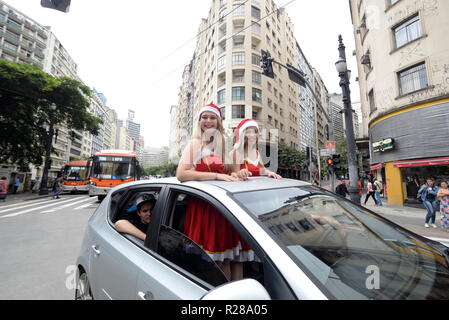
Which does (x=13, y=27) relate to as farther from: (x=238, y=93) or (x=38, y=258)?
(x=38, y=258)

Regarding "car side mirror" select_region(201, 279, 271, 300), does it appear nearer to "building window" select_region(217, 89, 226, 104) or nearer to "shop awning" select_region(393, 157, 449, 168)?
"shop awning" select_region(393, 157, 449, 168)

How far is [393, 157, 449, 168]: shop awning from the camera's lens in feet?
31.4

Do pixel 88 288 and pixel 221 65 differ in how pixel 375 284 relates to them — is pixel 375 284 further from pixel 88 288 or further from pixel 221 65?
pixel 221 65

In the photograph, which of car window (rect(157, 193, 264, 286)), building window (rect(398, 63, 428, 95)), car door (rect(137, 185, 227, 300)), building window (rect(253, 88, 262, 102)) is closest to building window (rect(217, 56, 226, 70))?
building window (rect(253, 88, 262, 102))

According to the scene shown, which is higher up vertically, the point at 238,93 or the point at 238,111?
the point at 238,93

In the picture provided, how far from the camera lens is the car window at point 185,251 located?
3.92ft

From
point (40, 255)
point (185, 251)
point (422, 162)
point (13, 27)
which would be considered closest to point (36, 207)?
point (40, 255)

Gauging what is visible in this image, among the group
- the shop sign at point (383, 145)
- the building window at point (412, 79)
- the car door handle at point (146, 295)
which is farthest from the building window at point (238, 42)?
the car door handle at point (146, 295)

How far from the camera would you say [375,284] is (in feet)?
3.13

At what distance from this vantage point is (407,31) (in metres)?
11.3

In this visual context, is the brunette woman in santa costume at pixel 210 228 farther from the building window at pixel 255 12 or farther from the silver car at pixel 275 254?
the building window at pixel 255 12

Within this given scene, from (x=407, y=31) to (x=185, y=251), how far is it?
16118 mm
